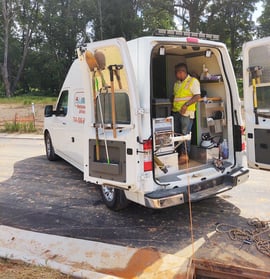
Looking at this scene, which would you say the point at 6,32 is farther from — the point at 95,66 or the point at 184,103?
the point at 95,66

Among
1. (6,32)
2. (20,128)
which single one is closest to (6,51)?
(6,32)

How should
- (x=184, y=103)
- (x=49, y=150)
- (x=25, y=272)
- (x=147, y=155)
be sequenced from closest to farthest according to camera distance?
(x=25, y=272) → (x=147, y=155) → (x=184, y=103) → (x=49, y=150)

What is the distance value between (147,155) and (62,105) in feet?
12.3

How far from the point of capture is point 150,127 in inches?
166

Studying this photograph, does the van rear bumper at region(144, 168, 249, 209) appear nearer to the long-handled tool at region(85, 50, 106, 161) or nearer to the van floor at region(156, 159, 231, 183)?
the van floor at region(156, 159, 231, 183)

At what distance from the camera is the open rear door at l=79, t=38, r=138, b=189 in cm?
420

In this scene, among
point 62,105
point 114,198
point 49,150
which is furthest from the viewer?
point 49,150

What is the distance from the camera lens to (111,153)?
4.51 meters

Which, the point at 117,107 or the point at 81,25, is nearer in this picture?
the point at 117,107

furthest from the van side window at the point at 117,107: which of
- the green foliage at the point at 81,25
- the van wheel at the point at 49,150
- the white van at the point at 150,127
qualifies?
the green foliage at the point at 81,25

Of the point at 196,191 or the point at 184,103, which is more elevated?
the point at 184,103

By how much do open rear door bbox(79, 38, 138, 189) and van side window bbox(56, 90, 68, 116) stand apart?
256 cm

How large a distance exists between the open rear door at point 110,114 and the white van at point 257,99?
192cm

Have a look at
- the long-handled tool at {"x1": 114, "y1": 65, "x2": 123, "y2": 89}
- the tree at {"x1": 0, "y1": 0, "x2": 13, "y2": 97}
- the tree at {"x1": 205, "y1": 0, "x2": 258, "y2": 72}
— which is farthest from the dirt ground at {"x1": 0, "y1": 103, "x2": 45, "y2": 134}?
the tree at {"x1": 205, "y1": 0, "x2": 258, "y2": 72}
